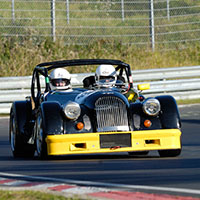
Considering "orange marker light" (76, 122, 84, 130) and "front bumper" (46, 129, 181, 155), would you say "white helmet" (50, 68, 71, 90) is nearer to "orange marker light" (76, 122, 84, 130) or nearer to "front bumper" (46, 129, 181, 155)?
"orange marker light" (76, 122, 84, 130)

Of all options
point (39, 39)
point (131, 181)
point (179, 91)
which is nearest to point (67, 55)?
point (39, 39)

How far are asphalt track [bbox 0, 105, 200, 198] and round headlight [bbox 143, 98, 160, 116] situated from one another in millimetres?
656

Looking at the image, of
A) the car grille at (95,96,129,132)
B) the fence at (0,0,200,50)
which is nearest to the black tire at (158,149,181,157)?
the car grille at (95,96,129,132)

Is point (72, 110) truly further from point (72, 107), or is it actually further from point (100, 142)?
point (100, 142)

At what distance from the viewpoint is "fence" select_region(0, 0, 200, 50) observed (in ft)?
86.4

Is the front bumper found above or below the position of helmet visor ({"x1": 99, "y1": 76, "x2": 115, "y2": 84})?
below

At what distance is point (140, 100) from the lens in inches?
460

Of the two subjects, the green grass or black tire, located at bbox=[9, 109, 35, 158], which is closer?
the green grass

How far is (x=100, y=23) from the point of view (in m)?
28.8

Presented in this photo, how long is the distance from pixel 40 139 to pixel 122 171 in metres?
2.19

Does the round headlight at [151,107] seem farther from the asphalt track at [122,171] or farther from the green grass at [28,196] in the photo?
the green grass at [28,196]

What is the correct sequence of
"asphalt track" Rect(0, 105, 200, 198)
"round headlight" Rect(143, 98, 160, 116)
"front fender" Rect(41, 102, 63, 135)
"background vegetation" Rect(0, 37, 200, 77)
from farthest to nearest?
"background vegetation" Rect(0, 37, 200, 77) → "round headlight" Rect(143, 98, 160, 116) → "front fender" Rect(41, 102, 63, 135) → "asphalt track" Rect(0, 105, 200, 198)

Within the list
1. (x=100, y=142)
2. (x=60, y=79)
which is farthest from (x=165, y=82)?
(x=100, y=142)

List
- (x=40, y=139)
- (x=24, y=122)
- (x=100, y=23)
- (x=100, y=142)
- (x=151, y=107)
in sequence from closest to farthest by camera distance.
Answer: (x=100, y=142) < (x=151, y=107) < (x=40, y=139) < (x=24, y=122) < (x=100, y=23)
